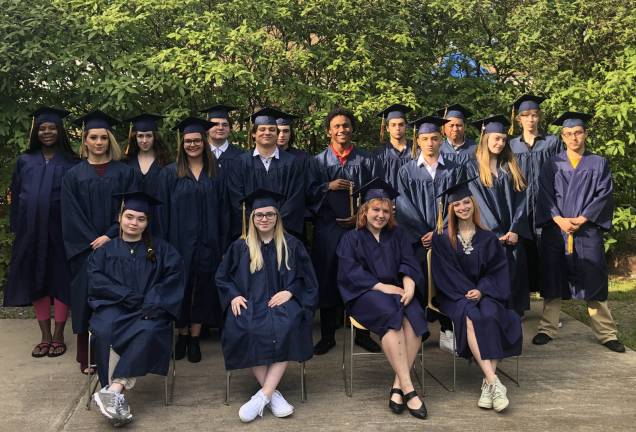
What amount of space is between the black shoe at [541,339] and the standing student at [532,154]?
495 millimetres

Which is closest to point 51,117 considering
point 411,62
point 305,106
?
point 305,106

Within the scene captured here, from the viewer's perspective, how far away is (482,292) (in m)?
4.65

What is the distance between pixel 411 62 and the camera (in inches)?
292

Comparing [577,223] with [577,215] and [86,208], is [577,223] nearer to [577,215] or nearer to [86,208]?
[577,215]

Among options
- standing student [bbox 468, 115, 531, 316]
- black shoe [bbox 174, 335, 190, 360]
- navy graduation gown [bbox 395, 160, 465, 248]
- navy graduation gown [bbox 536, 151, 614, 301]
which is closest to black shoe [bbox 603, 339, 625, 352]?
navy graduation gown [bbox 536, 151, 614, 301]

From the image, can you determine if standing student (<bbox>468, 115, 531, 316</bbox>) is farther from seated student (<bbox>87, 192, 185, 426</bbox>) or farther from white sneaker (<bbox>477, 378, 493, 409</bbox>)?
seated student (<bbox>87, 192, 185, 426</bbox>)

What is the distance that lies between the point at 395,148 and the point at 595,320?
92.4 inches

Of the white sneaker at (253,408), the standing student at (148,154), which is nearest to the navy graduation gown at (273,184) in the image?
the standing student at (148,154)

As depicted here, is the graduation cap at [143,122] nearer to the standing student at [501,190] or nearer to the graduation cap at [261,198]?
the graduation cap at [261,198]

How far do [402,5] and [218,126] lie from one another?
9.68 ft

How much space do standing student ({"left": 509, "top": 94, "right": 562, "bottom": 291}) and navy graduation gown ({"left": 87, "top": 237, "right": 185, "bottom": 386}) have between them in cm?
333

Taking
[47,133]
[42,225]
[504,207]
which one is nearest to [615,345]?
[504,207]

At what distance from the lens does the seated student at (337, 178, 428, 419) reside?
171 inches

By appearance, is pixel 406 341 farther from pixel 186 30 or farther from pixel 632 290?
pixel 632 290
